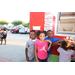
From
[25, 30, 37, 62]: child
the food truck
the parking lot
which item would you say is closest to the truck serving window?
the food truck

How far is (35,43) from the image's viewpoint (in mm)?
2051

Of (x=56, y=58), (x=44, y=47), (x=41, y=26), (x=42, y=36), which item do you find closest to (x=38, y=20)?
(x=41, y=26)

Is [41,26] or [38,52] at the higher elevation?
[41,26]

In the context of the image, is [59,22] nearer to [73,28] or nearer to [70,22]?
[70,22]

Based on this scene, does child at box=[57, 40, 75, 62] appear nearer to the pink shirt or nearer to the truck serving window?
the pink shirt

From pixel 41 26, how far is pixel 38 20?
29 cm

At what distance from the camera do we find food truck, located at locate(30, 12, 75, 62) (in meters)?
2.83

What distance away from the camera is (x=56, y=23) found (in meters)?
2.89

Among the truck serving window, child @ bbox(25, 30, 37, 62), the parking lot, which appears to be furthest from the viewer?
the parking lot

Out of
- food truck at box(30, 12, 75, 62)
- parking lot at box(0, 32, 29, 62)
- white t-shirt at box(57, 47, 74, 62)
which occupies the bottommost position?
parking lot at box(0, 32, 29, 62)

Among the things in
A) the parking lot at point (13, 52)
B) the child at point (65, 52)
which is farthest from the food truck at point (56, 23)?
the parking lot at point (13, 52)

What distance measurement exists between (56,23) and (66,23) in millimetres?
435

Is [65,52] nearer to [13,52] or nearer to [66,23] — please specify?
[66,23]

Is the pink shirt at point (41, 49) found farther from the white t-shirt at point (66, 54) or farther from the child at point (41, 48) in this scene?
the white t-shirt at point (66, 54)
